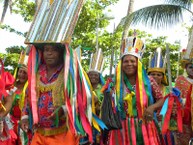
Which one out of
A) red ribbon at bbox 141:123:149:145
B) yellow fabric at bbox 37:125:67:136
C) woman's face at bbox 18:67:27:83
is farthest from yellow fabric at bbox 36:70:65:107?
woman's face at bbox 18:67:27:83

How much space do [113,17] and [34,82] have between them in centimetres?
1289

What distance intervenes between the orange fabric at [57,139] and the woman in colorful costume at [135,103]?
0.84 metres

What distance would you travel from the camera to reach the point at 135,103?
568 centimetres

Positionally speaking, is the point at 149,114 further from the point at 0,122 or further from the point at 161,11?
the point at 161,11

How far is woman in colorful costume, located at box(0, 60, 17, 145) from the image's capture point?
569 centimetres

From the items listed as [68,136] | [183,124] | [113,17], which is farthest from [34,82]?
[113,17]

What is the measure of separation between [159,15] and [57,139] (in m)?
11.1

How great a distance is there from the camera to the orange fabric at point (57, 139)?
5.05 m

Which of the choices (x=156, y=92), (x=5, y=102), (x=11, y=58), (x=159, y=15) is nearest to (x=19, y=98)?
(x=5, y=102)

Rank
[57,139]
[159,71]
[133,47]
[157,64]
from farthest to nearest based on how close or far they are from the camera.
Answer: [157,64], [159,71], [133,47], [57,139]

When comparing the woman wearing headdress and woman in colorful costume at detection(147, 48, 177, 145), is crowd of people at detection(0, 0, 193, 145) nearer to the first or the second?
the woman wearing headdress

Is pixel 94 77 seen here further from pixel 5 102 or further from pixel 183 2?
pixel 183 2

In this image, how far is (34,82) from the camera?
5.26 meters

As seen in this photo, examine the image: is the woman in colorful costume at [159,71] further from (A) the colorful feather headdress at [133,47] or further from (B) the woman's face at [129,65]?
(B) the woman's face at [129,65]
